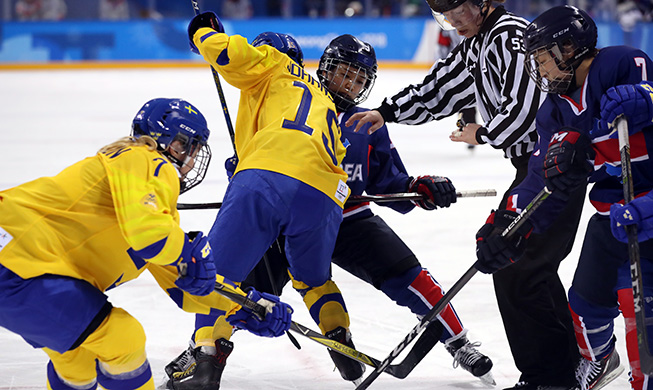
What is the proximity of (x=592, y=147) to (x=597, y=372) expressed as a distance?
78cm

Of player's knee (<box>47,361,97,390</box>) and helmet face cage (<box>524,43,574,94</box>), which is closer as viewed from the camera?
player's knee (<box>47,361,97,390</box>)

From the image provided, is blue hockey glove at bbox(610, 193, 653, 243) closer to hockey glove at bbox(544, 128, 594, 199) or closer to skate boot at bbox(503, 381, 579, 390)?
hockey glove at bbox(544, 128, 594, 199)

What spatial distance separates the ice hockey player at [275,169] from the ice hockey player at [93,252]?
0.37 m

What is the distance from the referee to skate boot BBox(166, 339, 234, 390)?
3.11ft

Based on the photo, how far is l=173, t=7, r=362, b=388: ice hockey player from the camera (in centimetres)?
262

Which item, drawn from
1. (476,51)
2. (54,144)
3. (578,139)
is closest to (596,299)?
(578,139)

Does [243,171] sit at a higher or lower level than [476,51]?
lower

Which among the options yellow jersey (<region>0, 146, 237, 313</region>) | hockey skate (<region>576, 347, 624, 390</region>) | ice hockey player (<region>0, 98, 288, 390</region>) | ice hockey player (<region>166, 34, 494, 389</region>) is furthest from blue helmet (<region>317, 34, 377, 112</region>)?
hockey skate (<region>576, 347, 624, 390</region>)

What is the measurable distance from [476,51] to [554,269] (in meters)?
0.86

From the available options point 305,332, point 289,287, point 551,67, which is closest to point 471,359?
point 305,332

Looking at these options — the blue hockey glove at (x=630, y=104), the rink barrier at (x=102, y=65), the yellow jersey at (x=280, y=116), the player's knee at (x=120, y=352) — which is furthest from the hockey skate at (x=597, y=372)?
the rink barrier at (x=102, y=65)

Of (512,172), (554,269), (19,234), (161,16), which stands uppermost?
(19,234)

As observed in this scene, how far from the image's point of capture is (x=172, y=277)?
234cm

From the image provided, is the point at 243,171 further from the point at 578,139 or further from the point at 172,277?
the point at 578,139
